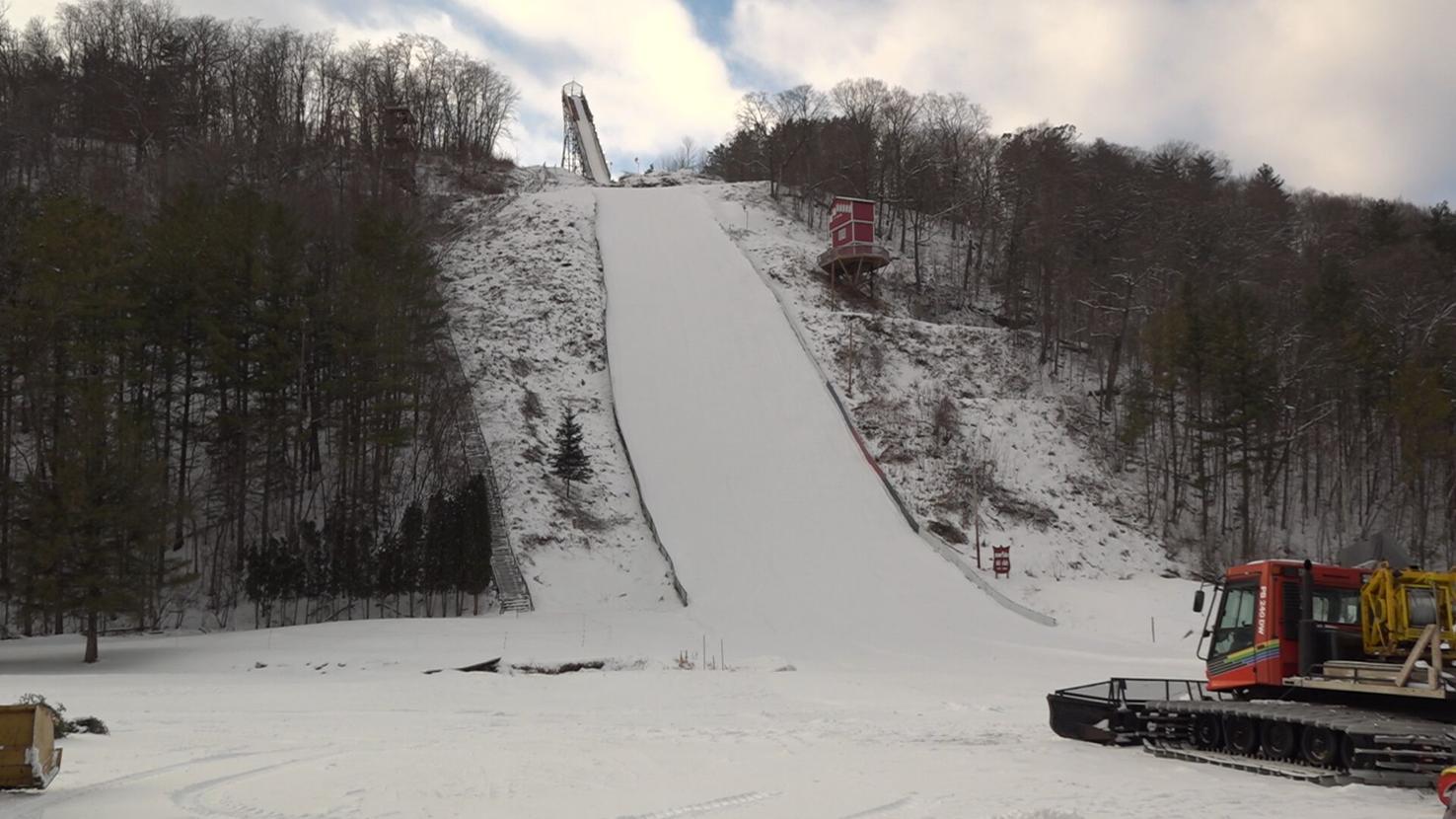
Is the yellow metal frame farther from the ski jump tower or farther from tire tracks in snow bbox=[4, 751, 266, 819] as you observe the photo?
the ski jump tower

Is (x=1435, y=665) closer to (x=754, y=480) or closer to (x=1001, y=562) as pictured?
(x=1001, y=562)

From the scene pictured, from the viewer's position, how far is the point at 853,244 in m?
48.3

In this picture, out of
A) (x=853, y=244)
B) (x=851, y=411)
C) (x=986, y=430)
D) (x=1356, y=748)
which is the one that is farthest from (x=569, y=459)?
(x=1356, y=748)

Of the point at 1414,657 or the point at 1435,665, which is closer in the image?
the point at 1435,665

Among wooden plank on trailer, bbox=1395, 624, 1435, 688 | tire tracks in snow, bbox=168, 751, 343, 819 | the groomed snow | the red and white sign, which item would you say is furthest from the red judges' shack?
tire tracks in snow, bbox=168, 751, 343, 819

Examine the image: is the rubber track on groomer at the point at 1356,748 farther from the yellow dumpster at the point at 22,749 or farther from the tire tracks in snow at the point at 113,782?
the yellow dumpster at the point at 22,749

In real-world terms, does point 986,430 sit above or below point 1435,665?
above

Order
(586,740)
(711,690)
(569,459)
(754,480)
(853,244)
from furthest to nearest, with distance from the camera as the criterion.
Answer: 1. (853,244)
2. (754,480)
3. (569,459)
4. (711,690)
5. (586,740)

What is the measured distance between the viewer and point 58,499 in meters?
22.3

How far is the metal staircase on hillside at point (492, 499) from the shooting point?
2820 centimetres

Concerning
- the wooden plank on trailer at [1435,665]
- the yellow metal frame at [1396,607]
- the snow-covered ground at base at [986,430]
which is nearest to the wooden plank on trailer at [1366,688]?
the wooden plank on trailer at [1435,665]

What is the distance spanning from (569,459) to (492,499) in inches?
113

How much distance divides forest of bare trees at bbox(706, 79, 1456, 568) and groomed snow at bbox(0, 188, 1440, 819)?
1099 centimetres

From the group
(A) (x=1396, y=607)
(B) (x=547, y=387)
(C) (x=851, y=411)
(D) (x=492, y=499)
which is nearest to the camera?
(A) (x=1396, y=607)
